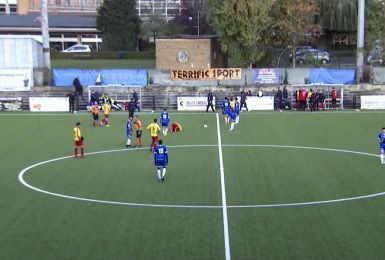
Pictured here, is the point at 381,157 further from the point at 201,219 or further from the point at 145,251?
the point at 145,251

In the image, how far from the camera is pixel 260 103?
42312mm

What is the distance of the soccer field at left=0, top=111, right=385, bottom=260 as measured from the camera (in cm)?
1322

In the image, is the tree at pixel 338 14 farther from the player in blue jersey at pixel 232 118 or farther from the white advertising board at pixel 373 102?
the player in blue jersey at pixel 232 118

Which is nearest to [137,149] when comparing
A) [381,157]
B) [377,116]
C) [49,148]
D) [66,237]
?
[49,148]

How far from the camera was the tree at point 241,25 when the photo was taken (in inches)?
1944

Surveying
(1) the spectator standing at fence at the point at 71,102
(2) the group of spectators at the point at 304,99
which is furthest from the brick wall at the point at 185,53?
(1) the spectator standing at fence at the point at 71,102

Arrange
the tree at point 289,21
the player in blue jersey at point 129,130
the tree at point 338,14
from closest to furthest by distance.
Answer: the player in blue jersey at point 129,130 < the tree at point 289,21 < the tree at point 338,14

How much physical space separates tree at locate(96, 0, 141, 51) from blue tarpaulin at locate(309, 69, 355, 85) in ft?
133

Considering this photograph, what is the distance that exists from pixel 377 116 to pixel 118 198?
24295mm

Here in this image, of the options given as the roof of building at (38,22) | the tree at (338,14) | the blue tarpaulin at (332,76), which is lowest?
the blue tarpaulin at (332,76)

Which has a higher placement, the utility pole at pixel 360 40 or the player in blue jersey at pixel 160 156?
the utility pole at pixel 360 40

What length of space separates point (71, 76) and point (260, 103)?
14997 mm

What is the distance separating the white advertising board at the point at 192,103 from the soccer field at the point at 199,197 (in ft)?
36.6

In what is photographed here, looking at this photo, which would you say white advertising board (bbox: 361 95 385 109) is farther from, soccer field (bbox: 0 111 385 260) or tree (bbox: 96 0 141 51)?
tree (bbox: 96 0 141 51)
